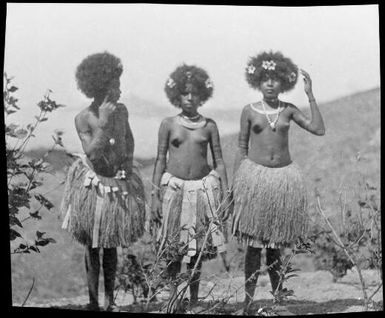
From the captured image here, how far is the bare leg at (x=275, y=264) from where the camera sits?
33.8 feet

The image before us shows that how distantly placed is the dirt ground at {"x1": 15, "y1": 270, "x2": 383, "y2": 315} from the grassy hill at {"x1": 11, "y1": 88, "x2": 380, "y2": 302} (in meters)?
0.15

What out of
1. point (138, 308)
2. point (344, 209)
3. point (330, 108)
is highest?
point (330, 108)

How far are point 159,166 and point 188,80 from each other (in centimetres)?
58

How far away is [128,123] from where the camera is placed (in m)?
10.3

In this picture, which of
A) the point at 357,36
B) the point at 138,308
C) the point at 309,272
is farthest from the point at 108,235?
the point at 357,36

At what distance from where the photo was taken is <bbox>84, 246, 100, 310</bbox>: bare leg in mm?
10375

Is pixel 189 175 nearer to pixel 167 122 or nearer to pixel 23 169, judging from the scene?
pixel 167 122

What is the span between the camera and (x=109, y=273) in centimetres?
1038

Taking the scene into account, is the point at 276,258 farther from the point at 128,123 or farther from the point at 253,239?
the point at 128,123

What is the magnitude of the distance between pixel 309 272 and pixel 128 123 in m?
1.51

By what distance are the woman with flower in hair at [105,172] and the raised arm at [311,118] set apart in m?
1.07

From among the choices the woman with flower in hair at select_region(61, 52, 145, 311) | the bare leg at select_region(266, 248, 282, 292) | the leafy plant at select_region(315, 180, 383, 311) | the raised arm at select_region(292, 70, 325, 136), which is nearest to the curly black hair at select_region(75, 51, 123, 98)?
the woman with flower in hair at select_region(61, 52, 145, 311)

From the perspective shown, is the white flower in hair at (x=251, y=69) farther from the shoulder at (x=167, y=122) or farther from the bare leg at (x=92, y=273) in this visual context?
the bare leg at (x=92, y=273)

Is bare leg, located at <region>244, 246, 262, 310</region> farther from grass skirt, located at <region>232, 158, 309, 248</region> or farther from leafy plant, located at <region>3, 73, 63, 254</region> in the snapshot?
leafy plant, located at <region>3, 73, 63, 254</region>
